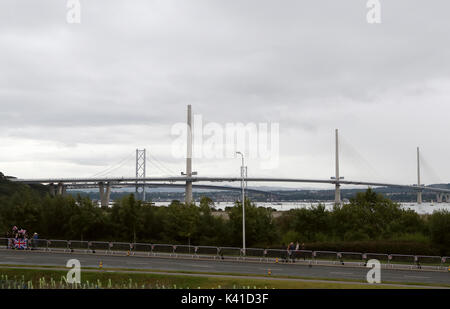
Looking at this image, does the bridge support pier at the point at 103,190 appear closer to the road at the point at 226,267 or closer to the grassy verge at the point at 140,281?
the road at the point at 226,267

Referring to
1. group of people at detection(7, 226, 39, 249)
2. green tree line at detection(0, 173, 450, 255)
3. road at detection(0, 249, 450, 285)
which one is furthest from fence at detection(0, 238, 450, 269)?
green tree line at detection(0, 173, 450, 255)

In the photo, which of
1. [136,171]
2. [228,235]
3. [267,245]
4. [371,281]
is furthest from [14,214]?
[136,171]

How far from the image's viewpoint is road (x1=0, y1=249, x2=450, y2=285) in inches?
1046

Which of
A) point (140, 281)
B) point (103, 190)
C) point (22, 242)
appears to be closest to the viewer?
point (140, 281)

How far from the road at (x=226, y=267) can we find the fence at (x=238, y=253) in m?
1.28

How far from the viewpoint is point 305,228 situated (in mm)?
42500

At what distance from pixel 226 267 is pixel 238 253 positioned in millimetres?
5001

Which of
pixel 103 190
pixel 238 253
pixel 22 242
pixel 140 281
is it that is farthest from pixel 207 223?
pixel 103 190

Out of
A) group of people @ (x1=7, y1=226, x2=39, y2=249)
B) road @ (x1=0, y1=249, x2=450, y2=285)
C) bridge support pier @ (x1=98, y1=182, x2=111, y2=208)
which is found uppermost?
bridge support pier @ (x1=98, y1=182, x2=111, y2=208)

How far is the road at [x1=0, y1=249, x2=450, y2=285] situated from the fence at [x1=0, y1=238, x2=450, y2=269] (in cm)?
128

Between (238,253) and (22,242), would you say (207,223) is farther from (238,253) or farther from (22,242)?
(22,242)

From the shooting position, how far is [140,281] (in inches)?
943

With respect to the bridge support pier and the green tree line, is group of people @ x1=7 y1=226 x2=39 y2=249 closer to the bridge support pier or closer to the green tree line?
the green tree line
